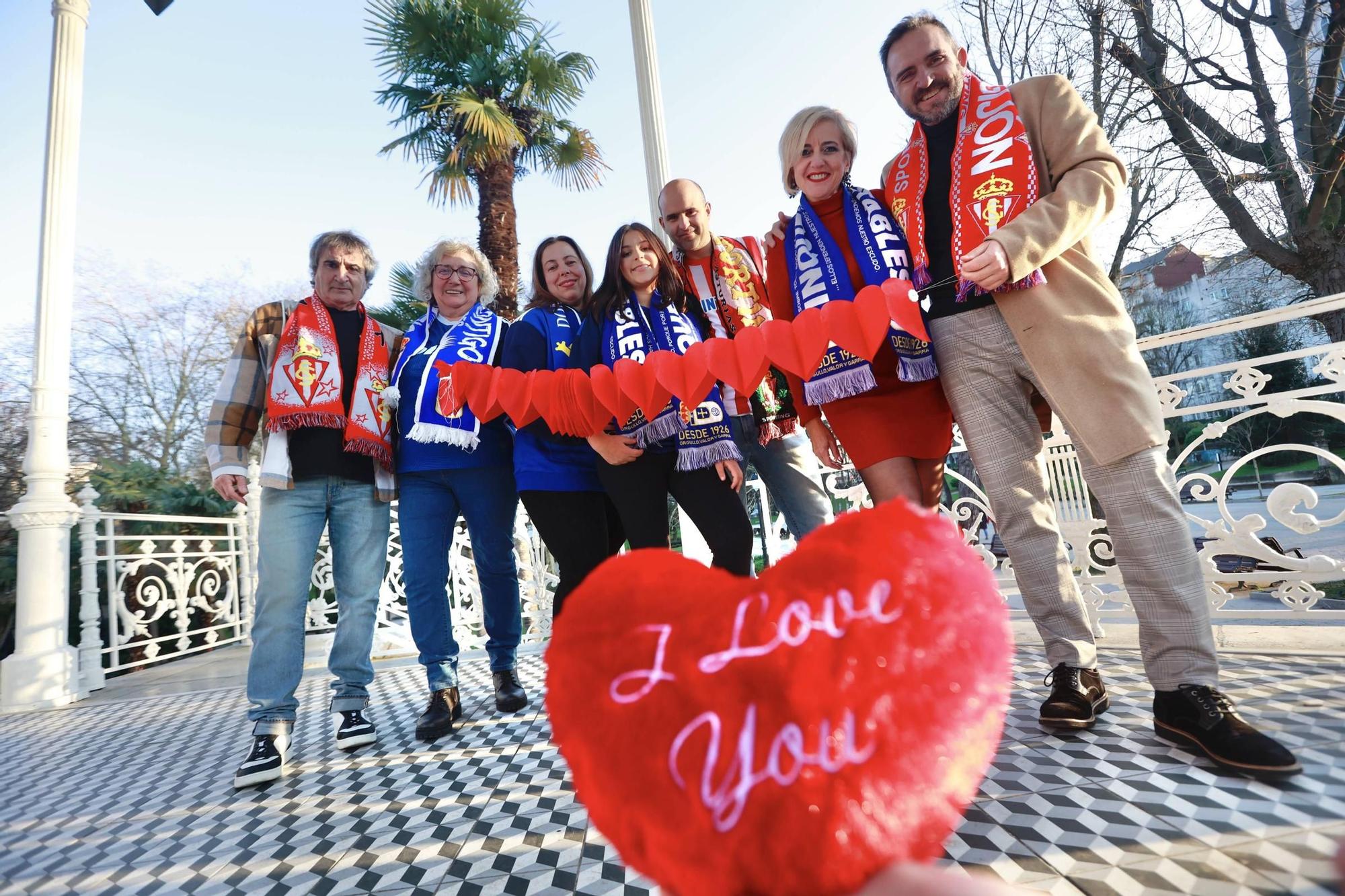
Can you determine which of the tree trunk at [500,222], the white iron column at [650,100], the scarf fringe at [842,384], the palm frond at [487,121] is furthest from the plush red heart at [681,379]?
the palm frond at [487,121]

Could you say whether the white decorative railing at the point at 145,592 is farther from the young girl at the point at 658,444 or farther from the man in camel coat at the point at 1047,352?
the man in camel coat at the point at 1047,352

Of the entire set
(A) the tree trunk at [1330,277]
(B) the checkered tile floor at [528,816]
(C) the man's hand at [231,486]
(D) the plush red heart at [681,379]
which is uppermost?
(A) the tree trunk at [1330,277]

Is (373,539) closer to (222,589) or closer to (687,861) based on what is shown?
(687,861)

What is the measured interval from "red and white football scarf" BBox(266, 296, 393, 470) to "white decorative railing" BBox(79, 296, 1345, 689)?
91cm

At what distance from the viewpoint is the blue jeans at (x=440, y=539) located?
81.1 inches

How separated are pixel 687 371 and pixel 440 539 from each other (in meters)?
1.17

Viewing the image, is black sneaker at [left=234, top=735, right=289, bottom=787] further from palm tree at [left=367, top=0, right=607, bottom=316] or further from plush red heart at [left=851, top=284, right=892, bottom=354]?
palm tree at [left=367, top=0, right=607, bottom=316]

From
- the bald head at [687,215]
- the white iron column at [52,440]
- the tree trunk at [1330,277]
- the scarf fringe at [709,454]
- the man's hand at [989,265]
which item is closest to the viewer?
the man's hand at [989,265]

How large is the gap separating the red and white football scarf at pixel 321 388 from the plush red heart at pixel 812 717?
1754mm

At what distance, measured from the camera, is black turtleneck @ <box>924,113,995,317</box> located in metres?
1.47

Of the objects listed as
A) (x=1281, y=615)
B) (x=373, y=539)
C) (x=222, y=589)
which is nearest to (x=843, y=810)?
(x=373, y=539)

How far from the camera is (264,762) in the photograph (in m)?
1.72

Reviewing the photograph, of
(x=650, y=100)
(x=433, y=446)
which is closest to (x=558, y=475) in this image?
(x=433, y=446)

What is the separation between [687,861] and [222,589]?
7.68m
